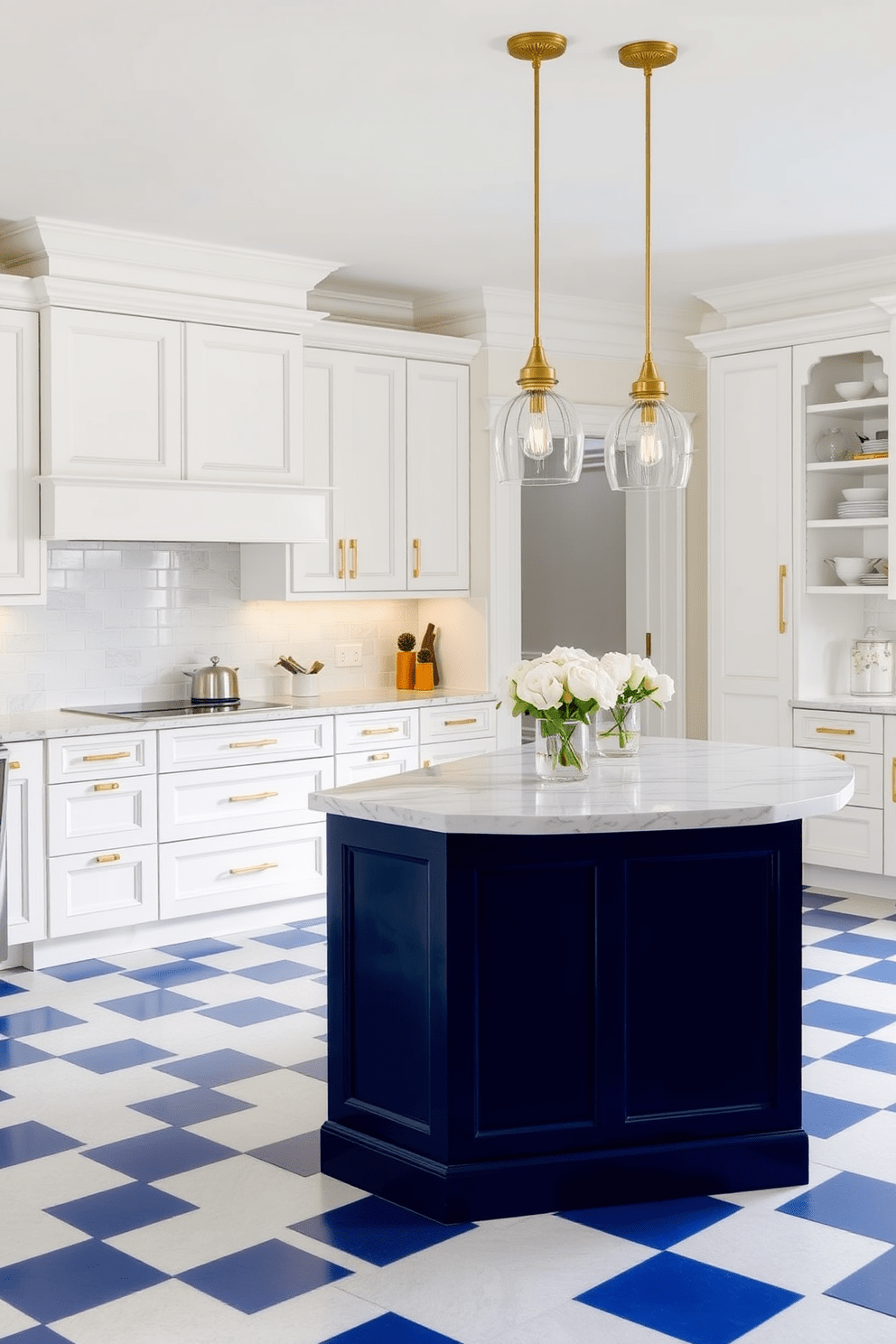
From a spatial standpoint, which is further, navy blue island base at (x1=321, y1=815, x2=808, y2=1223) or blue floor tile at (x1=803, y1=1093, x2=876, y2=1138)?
blue floor tile at (x1=803, y1=1093, x2=876, y2=1138)

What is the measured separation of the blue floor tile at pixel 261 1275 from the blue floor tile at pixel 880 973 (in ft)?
8.64

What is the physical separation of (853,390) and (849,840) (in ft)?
6.42

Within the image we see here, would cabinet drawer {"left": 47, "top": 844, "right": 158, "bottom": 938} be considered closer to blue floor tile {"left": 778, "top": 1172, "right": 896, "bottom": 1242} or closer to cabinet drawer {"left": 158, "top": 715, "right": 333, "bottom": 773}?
cabinet drawer {"left": 158, "top": 715, "right": 333, "bottom": 773}

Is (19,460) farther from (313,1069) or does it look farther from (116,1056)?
(313,1069)

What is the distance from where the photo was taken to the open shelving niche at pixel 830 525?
247 inches

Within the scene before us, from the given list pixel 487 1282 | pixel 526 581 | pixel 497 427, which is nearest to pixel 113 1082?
pixel 487 1282

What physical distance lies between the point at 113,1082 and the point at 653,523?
421cm

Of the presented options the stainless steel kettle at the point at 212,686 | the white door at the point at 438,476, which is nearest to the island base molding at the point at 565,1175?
the stainless steel kettle at the point at 212,686

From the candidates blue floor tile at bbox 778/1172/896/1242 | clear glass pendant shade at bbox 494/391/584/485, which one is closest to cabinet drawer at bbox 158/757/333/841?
clear glass pendant shade at bbox 494/391/584/485

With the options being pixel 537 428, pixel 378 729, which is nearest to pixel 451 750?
pixel 378 729

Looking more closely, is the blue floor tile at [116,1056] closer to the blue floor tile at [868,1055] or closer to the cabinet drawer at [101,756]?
the cabinet drawer at [101,756]

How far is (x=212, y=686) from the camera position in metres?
5.87

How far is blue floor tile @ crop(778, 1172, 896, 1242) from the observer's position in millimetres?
3029

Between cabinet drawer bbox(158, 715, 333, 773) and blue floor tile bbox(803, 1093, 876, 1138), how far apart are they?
264 centimetres
